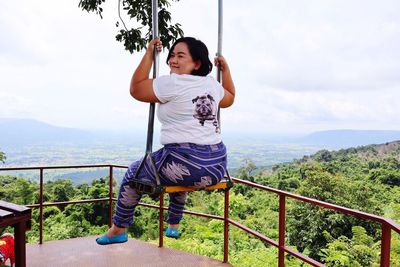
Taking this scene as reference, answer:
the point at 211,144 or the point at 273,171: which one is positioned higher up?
the point at 211,144

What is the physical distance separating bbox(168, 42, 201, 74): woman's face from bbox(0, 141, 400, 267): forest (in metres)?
7.31

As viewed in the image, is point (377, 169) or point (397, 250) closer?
point (397, 250)

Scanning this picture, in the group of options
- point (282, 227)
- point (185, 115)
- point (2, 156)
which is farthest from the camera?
point (2, 156)

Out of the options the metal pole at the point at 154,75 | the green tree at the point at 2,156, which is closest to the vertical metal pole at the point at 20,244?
the metal pole at the point at 154,75

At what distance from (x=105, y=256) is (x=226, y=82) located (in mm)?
1891

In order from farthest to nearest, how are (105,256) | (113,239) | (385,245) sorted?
(105,256) → (113,239) → (385,245)

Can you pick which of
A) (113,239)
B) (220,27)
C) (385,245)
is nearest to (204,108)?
(220,27)

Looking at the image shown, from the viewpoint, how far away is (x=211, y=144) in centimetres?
205

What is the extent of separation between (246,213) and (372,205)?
149 inches

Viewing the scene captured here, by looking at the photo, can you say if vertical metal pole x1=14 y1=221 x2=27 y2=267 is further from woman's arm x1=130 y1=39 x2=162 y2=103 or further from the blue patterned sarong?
woman's arm x1=130 y1=39 x2=162 y2=103

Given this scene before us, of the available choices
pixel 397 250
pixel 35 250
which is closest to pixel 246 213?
pixel 397 250

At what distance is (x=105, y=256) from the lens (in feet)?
11.4

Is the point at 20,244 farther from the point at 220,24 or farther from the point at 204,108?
the point at 220,24

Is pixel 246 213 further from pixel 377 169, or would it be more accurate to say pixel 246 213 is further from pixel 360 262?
pixel 377 169
